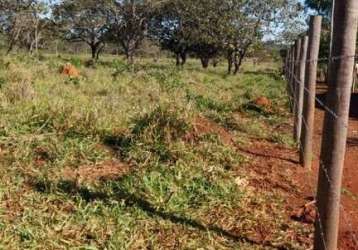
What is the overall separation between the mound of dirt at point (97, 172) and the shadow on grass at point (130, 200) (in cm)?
17

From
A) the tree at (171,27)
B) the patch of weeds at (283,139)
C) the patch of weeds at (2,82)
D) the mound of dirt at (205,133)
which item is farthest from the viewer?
the tree at (171,27)

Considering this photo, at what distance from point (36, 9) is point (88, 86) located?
12.9 metres

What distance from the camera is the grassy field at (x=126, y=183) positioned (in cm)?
405

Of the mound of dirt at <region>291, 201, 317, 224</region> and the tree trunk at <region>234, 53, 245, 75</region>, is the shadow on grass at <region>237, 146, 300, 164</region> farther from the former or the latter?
the tree trunk at <region>234, 53, 245, 75</region>

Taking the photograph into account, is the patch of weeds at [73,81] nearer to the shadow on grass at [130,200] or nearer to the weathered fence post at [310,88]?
the weathered fence post at [310,88]

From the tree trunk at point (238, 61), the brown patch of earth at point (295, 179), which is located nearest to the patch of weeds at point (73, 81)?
the brown patch of earth at point (295, 179)

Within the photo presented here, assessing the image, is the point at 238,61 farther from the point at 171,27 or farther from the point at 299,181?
the point at 299,181

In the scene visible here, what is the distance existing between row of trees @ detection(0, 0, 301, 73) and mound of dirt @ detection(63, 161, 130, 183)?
19.5 metres

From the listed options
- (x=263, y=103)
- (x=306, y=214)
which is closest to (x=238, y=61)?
(x=263, y=103)

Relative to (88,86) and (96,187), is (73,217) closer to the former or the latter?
(96,187)

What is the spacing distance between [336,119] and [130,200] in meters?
1.96

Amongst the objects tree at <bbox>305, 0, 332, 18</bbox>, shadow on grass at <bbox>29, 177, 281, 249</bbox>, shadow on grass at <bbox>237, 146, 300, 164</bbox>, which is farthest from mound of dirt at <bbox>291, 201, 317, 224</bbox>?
tree at <bbox>305, 0, 332, 18</bbox>

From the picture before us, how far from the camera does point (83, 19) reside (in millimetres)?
36438

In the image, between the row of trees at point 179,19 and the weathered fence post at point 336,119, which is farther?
the row of trees at point 179,19
